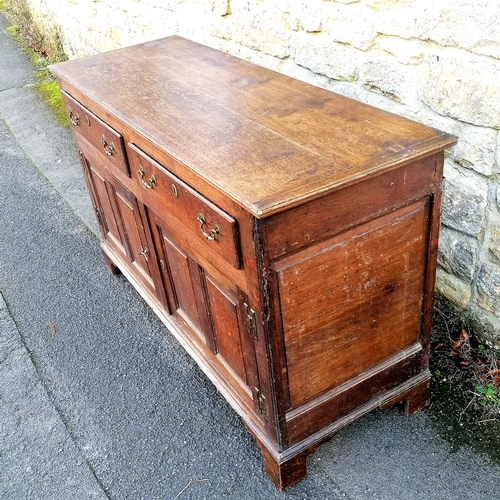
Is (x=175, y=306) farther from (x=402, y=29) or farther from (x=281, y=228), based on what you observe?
(x=402, y=29)

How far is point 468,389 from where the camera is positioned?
2.19 metres

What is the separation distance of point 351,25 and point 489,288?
1.16 metres

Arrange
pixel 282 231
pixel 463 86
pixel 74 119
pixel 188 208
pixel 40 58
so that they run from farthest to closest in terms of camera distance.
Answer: pixel 40 58
pixel 74 119
pixel 463 86
pixel 188 208
pixel 282 231

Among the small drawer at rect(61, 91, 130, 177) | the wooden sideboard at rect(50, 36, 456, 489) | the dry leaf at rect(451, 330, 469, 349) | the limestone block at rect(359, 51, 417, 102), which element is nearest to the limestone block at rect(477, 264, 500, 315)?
the dry leaf at rect(451, 330, 469, 349)

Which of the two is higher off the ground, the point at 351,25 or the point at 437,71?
the point at 351,25

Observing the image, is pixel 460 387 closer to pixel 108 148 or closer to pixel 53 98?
pixel 108 148

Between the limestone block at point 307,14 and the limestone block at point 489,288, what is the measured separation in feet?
3.97

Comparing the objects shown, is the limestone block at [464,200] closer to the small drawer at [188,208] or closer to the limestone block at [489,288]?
the limestone block at [489,288]

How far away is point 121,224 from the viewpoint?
2.56m

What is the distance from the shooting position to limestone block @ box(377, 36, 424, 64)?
1987mm

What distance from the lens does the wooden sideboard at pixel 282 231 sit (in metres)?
1.48

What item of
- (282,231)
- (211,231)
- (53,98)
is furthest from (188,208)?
(53,98)

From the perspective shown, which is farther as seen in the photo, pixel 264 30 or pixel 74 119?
pixel 264 30

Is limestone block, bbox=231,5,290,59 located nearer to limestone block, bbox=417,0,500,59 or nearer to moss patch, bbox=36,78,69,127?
limestone block, bbox=417,0,500,59
